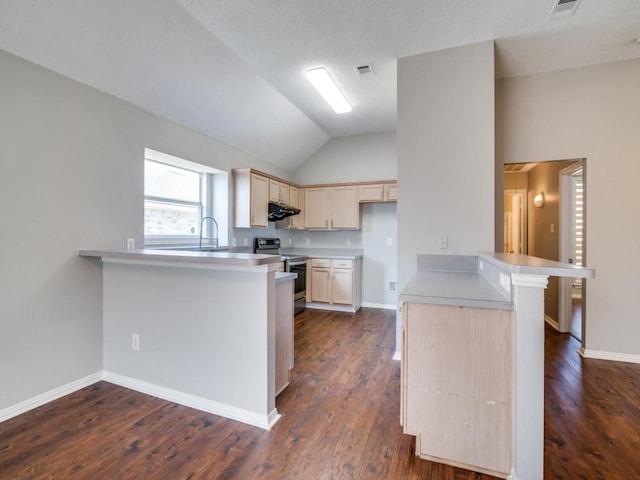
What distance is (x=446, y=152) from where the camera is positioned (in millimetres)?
2814

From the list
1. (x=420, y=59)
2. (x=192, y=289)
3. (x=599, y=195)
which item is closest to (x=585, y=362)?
(x=599, y=195)

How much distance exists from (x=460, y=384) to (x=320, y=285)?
3489 mm

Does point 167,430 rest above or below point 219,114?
below

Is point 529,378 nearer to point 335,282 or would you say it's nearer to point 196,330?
point 196,330

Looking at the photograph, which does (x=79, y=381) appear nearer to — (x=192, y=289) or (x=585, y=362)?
(x=192, y=289)

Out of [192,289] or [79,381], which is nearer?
[192,289]

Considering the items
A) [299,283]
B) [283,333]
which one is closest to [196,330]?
[283,333]

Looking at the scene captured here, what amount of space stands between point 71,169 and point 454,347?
3016 mm

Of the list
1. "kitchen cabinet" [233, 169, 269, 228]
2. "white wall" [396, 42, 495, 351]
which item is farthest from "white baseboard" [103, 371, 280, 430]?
"kitchen cabinet" [233, 169, 269, 228]

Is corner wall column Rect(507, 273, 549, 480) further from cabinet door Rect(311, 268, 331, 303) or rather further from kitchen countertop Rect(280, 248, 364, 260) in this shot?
cabinet door Rect(311, 268, 331, 303)

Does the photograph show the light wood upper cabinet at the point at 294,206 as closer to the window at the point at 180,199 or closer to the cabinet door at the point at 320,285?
the cabinet door at the point at 320,285

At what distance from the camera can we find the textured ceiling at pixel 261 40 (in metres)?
2.15

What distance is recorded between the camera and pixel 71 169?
2.41 metres

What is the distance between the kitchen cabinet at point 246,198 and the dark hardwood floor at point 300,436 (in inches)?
90.3
